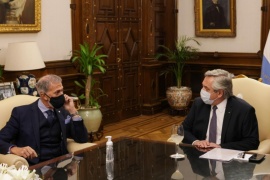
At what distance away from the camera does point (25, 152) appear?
3.19 meters

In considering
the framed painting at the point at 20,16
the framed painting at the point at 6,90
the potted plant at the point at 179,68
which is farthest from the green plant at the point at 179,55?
the framed painting at the point at 6,90

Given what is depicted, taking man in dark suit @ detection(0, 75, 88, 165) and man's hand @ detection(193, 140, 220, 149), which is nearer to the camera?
man's hand @ detection(193, 140, 220, 149)

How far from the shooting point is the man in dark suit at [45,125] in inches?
135

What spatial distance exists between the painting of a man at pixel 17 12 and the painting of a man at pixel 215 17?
11.5ft

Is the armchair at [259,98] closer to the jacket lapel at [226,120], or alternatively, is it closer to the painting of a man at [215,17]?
the jacket lapel at [226,120]


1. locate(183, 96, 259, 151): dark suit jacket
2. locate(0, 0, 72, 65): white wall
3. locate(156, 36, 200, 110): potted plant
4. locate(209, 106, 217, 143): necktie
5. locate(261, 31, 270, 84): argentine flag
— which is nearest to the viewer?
locate(183, 96, 259, 151): dark suit jacket

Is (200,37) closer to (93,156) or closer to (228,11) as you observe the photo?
(228,11)

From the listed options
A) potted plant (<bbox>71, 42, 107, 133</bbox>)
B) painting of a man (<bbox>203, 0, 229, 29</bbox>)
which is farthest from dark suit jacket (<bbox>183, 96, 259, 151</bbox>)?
painting of a man (<bbox>203, 0, 229, 29</bbox>)

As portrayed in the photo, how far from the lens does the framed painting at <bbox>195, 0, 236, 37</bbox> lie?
782cm

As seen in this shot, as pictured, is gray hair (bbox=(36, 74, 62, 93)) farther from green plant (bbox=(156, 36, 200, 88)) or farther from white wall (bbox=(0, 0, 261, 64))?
green plant (bbox=(156, 36, 200, 88))

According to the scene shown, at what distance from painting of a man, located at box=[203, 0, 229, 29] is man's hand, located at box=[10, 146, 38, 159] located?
5.48 m

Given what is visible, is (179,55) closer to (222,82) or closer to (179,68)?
(179,68)

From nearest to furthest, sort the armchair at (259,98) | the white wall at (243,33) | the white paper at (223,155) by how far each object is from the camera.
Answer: the white paper at (223,155)
the armchair at (259,98)
the white wall at (243,33)

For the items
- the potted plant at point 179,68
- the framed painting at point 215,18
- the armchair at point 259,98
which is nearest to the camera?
the armchair at point 259,98
